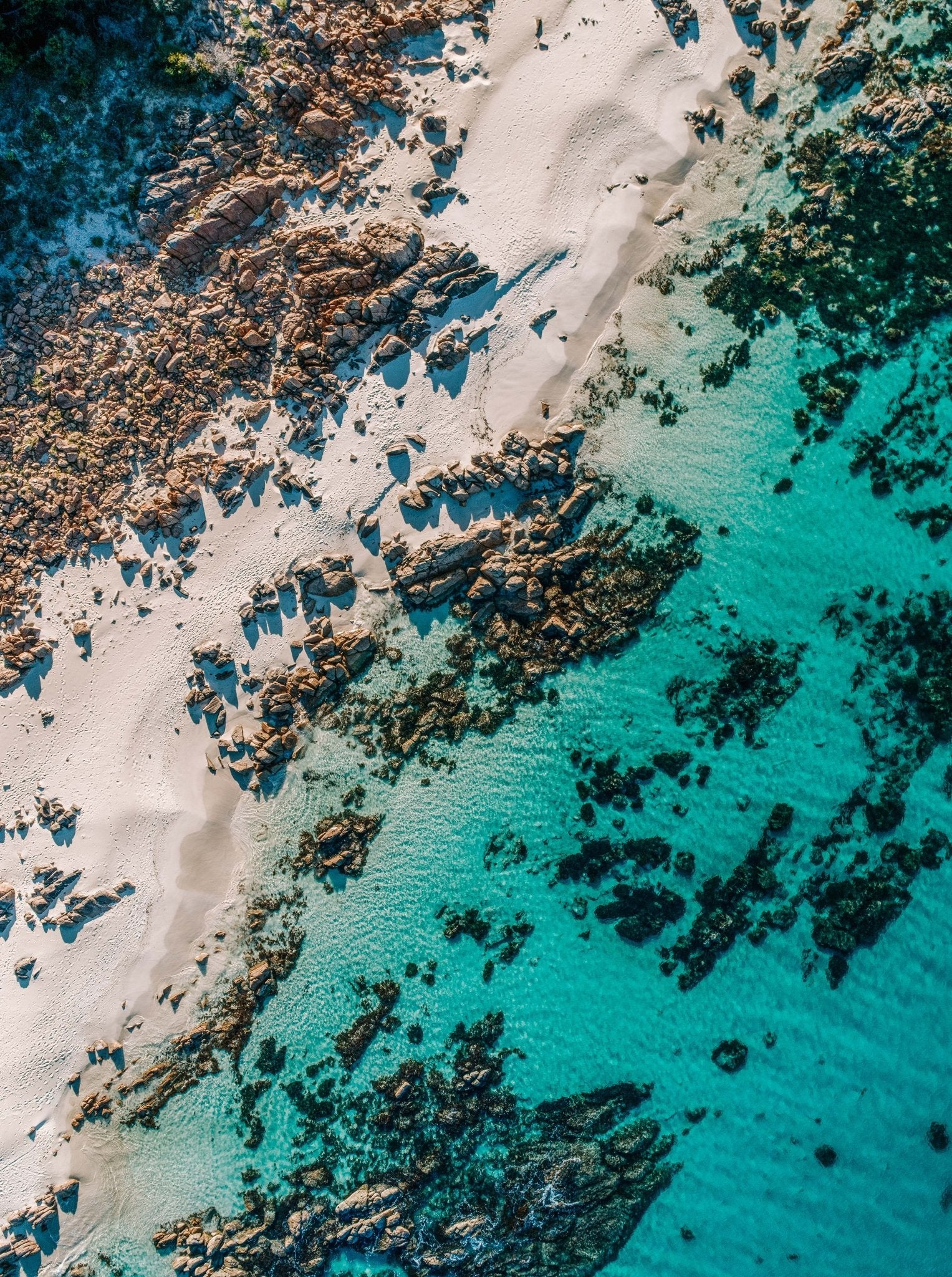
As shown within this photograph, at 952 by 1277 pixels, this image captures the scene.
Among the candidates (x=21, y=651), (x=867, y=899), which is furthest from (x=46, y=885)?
(x=867, y=899)

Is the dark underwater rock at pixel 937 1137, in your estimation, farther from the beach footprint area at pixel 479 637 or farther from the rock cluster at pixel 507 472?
the rock cluster at pixel 507 472

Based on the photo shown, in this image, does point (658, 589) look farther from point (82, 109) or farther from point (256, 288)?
point (82, 109)

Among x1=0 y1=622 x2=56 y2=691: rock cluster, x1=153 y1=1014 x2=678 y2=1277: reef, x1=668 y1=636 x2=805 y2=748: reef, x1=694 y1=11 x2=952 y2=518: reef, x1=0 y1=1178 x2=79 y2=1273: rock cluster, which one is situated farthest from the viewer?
x1=694 y1=11 x2=952 y2=518: reef

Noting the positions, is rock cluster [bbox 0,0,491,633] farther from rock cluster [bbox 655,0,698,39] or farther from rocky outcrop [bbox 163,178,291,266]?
rock cluster [bbox 655,0,698,39]

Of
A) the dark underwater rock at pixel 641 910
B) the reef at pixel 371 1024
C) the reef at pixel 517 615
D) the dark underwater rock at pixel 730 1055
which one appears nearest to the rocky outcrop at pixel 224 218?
the reef at pixel 517 615

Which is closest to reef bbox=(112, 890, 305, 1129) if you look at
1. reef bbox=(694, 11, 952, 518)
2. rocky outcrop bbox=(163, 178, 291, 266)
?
rocky outcrop bbox=(163, 178, 291, 266)

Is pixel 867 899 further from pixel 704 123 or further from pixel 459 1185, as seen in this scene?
pixel 704 123

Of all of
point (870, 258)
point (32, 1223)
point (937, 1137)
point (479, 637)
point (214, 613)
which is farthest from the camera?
point (870, 258)
